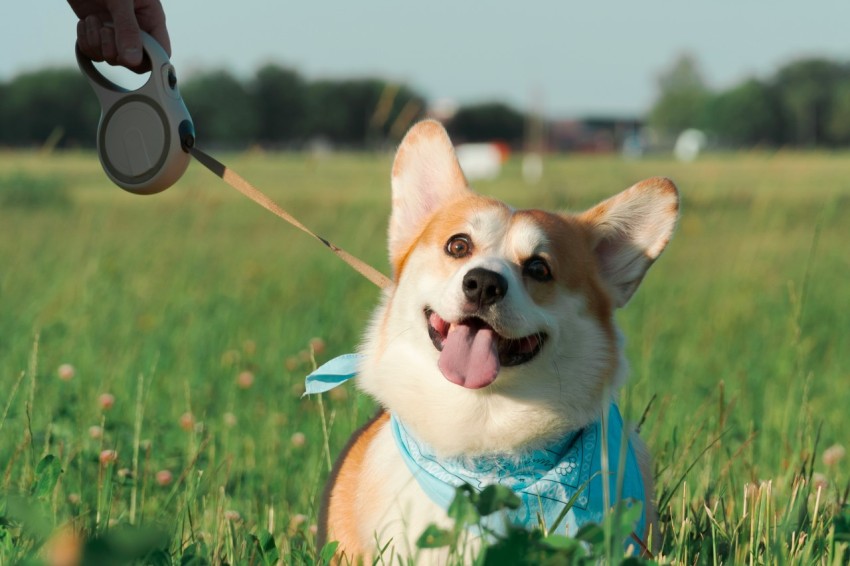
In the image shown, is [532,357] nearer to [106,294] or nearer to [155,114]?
[155,114]

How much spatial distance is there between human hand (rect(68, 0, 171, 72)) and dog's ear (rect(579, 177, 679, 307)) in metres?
1.41

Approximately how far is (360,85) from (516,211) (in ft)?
260

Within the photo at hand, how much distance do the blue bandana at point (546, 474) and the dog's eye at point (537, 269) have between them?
404 millimetres

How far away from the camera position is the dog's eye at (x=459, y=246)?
2.81 meters

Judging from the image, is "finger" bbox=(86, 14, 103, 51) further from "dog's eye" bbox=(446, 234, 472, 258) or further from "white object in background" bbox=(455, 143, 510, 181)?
"white object in background" bbox=(455, 143, 510, 181)

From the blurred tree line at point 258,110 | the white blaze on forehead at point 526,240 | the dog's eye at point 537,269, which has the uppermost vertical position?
the white blaze on forehead at point 526,240

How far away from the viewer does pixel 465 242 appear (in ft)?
9.25

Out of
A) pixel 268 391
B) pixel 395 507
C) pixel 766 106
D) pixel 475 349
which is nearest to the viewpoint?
pixel 395 507

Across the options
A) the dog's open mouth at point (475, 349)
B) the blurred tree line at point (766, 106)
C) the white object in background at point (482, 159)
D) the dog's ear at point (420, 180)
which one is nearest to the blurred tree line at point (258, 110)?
the white object in background at point (482, 159)

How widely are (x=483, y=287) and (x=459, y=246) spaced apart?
0.34 m

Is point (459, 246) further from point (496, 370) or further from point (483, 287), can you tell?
point (496, 370)

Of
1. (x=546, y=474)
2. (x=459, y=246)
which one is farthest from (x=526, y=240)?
(x=546, y=474)

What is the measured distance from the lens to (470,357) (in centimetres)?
255

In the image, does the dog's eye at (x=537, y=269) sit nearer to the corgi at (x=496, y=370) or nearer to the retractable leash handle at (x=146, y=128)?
the corgi at (x=496, y=370)
